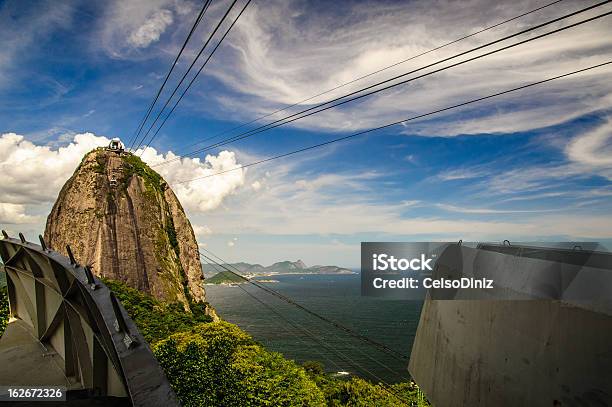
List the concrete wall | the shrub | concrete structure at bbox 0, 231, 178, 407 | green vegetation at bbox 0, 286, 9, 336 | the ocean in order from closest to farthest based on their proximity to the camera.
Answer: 1. the concrete wall
2. concrete structure at bbox 0, 231, 178, 407
3. green vegetation at bbox 0, 286, 9, 336
4. the shrub
5. the ocean

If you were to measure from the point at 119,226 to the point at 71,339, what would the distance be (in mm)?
43819

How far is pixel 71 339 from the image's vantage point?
29.4 feet

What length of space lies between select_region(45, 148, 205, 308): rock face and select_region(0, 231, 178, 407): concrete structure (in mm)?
33914

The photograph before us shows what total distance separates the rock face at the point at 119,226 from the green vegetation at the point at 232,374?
9.88m

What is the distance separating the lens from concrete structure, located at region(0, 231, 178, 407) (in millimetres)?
3416

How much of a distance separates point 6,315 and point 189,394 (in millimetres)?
10334

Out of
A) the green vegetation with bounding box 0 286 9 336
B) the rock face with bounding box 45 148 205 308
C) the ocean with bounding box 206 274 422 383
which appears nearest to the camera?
the green vegetation with bounding box 0 286 9 336

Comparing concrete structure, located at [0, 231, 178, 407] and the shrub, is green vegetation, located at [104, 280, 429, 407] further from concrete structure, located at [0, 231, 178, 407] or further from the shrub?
concrete structure, located at [0, 231, 178, 407]

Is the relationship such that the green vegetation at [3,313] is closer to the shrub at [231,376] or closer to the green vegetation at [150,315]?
the shrub at [231,376]

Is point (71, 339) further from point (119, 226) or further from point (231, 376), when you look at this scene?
point (119, 226)

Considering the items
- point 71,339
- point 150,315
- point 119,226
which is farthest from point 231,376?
point 119,226

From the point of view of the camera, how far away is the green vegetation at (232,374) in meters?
19.5

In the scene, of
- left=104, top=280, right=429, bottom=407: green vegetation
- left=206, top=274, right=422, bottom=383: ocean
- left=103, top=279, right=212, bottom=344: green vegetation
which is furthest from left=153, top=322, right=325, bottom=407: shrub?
left=206, top=274, right=422, bottom=383: ocean

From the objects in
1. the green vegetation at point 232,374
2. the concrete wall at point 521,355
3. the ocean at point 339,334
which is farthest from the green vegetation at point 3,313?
the ocean at point 339,334
